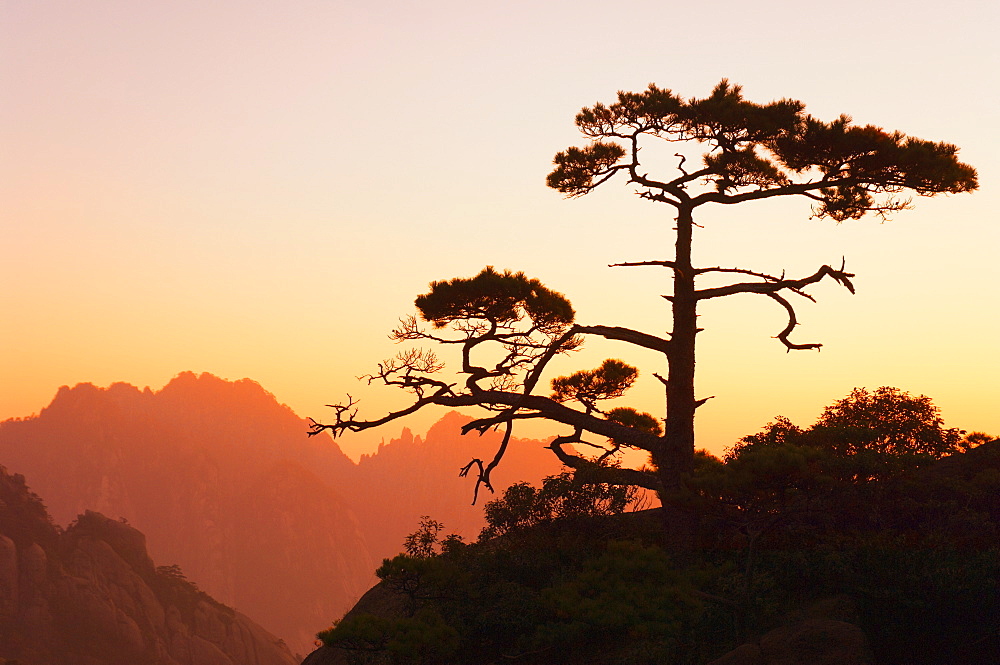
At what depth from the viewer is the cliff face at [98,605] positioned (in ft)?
361

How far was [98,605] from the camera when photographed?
383 feet

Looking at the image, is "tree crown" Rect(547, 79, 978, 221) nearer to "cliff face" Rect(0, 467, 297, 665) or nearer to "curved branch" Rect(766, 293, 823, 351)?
"curved branch" Rect(766, 293, 823, 351)

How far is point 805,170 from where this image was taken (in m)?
17.9

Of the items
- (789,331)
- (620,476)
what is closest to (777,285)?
(789,331)

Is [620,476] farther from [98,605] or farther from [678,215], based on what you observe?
[98,605]

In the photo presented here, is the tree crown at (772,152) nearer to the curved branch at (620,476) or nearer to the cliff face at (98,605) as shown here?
the curved branch at (620,476)

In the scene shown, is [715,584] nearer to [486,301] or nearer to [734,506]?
[734,506]

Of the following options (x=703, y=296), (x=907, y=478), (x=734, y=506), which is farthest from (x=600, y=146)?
(x=907, y=478)

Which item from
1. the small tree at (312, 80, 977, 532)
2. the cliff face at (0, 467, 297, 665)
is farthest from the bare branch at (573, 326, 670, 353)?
the cliff face at (0, 467, 297, 665)

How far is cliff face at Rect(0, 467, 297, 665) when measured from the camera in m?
110

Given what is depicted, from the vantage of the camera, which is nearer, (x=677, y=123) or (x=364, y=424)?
(x=677, y=123)

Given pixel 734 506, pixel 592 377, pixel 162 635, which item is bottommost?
pixel 162 635

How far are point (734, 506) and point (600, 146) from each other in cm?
804

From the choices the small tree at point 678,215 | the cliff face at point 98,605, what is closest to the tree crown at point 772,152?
the small tree at point 678,215
